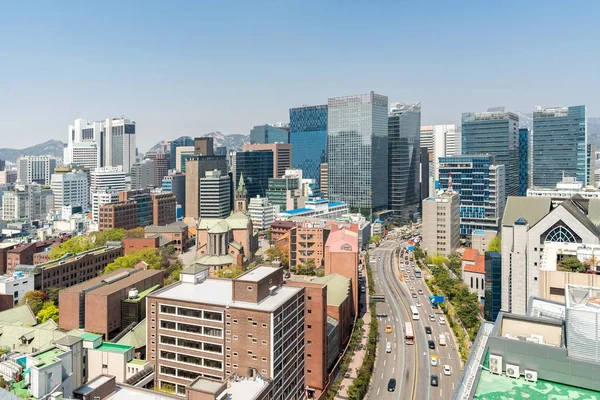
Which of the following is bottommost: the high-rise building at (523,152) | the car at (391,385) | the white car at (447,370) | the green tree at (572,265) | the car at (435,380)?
the car at (391,385)

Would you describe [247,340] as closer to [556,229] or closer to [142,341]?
[142,341]

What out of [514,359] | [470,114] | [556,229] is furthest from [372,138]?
[514,359]

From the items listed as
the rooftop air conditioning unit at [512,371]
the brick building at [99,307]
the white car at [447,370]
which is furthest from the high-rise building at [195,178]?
the rooftop air conditioning unit at [512,371]

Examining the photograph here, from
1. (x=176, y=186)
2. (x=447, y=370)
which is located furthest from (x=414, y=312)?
(x=176, y=186)

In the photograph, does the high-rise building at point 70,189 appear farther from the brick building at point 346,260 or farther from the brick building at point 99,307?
the brick building at point 346,260

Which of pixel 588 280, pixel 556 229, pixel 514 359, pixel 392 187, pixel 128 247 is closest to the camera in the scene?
pixel 514 359

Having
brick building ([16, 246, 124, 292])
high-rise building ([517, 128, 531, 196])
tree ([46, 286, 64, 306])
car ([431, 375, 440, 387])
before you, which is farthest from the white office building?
high-rise building ([517, 128, 531, 196])

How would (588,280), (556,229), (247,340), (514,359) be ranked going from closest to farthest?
1. (514,359)
2. (588,280)
3. (247,340)
4. (556,229)
